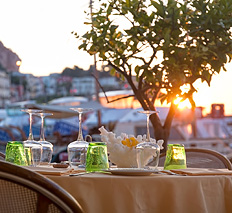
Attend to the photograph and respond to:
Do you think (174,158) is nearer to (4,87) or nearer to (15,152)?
(15,152)

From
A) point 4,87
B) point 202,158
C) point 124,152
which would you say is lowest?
point 202,158

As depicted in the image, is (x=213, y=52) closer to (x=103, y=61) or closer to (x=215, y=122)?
(x=103, y=61)

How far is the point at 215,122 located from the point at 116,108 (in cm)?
1262

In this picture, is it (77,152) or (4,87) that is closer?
(77,152)

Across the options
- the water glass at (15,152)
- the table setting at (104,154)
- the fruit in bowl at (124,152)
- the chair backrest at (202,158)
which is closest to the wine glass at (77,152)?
the table setting at (104,154)

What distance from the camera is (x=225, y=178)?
2.44 m

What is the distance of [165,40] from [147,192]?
1.64 m

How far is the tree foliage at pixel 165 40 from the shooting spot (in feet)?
12.2

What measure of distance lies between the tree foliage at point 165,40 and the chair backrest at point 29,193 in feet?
6.78

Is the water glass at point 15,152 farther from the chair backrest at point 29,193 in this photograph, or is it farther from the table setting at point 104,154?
the chair backrest at point 29,193

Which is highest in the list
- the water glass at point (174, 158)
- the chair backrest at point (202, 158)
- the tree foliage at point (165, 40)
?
the tree foliage at point (165, 40)

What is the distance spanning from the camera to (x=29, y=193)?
1803 mm

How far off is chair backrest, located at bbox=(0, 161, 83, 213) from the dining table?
428 millimetres
